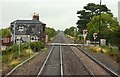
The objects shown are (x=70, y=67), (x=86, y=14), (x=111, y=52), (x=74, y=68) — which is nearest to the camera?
(x=74, y=68)

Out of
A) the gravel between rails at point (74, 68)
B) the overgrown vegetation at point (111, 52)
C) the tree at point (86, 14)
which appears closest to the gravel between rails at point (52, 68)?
the gravel between rails at point (74, 68)

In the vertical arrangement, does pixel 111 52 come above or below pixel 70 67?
above

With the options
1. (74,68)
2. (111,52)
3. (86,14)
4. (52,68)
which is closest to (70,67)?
(74,68)

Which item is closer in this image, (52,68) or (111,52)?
(52,68)

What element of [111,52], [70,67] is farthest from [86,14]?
[70,67]

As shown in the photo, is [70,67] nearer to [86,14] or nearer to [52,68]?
[52,68]

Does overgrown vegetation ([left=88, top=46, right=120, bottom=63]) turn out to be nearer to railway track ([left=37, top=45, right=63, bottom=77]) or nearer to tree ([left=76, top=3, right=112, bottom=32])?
railway track ([left=37, top=45, right=63, bottom=77])

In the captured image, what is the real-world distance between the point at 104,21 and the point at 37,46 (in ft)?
126

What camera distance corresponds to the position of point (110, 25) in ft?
278

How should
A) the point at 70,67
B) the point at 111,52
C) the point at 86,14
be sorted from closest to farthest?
the point at 70,67, the point at 111,52, the point at 86,14

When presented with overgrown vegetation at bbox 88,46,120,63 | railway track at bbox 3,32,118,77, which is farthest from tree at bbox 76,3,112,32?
railway track at bbox 3,32,118,77

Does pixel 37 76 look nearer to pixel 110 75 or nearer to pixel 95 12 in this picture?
pixel 110 75

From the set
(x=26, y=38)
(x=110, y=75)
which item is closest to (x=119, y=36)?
(x=26, y=38)

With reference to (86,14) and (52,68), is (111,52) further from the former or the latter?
(86,14)
